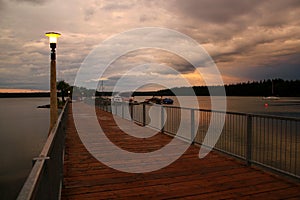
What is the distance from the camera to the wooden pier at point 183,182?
161 inches

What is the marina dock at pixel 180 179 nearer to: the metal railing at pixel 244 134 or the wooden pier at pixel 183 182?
the wooden pier at pixel 183 182

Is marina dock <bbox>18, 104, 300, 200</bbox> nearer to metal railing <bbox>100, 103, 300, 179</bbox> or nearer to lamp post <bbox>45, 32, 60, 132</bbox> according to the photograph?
metal railing <bbox>100, 103, 300, 179</bbox>

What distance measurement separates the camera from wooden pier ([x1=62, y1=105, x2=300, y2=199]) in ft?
13.4

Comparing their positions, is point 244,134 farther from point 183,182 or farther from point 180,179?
point 183,182

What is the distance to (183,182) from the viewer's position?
15.3 ft

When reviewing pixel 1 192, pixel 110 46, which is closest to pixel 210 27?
pixel 110 46

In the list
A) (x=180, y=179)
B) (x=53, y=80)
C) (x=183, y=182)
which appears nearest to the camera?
(x=183, y=182)

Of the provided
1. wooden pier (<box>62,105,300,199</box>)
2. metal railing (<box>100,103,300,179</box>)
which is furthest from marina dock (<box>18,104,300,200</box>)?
metal railing (<box>100,103,300,179</box>)

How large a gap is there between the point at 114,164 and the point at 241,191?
9.86ft

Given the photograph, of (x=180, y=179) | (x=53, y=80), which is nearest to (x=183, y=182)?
(x=180, y=179)

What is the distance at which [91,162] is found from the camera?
6172 mm

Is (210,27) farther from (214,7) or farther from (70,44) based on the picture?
(70,44)

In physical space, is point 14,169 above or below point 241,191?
below

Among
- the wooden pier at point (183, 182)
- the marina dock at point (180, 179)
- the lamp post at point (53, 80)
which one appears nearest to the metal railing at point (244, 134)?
the marina dock at point (180, 179)
